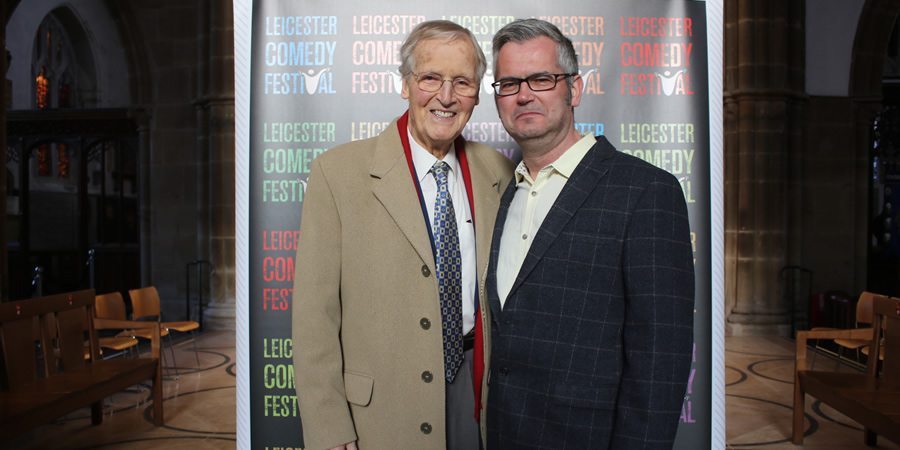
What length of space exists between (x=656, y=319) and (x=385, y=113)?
1.67 metres

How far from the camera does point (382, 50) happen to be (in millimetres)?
2631

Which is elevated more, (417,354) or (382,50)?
(382,50)

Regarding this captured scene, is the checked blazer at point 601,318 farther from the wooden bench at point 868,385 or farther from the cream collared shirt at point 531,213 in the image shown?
the wooden bench at point 868,385

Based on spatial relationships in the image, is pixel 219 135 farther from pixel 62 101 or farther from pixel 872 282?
pixel 872 282

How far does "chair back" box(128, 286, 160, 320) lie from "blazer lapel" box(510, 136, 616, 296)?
5.29 m

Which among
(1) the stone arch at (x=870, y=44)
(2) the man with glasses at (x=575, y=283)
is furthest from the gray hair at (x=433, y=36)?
(1) the stone arch at (x=870, y=44)

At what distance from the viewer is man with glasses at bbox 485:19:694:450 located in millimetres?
1355

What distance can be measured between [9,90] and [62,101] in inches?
35.5

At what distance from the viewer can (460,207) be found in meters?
1.80

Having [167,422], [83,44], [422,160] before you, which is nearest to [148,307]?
[167,422]

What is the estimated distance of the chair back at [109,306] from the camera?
5.26m

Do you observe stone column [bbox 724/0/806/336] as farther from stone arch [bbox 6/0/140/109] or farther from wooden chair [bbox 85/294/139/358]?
stone arch [bbox 6/0/140/109]

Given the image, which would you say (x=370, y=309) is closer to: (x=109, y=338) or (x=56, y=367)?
(x=56, y=367)

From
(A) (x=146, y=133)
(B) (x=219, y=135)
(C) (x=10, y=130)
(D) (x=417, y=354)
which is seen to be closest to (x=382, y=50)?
(D) (x=417, y=354)
